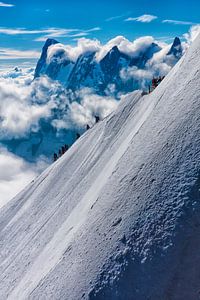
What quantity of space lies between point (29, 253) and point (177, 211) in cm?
1960

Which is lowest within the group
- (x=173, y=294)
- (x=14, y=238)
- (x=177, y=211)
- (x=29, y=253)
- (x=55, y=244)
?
(x=14, y=238)

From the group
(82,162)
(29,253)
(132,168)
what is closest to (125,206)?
(132,168)

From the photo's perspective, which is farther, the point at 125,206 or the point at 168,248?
the point at 125,206

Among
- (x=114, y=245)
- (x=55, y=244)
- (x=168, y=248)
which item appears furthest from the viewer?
(x=55, y=244)

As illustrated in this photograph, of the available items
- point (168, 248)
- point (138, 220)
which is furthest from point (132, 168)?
point (168, 248)

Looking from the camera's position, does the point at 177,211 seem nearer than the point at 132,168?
Yes

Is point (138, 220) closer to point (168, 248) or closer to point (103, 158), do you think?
point (168, 248)

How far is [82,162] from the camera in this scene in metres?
51.2

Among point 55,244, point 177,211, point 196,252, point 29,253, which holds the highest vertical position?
point 177,211

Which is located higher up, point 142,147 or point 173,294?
point 142,147

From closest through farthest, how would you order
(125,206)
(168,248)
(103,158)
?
(168,248) → (125,206) → (103,158)

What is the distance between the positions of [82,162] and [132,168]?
23.6 meters

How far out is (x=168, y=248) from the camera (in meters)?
21.8

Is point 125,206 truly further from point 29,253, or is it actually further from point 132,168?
point 29,253
